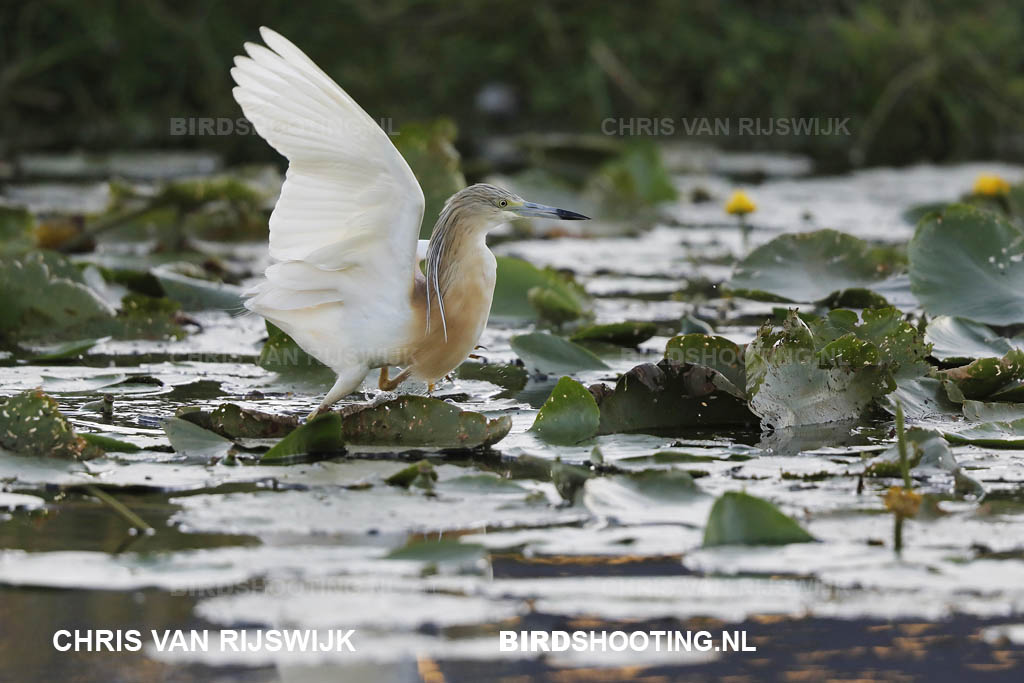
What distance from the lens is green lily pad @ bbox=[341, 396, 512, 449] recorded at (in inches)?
106

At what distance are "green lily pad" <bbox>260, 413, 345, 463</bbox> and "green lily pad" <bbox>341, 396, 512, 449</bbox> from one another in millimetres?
93

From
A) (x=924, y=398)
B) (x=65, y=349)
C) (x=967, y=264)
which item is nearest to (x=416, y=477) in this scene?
(x=924, y=398)

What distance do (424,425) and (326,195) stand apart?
19.0 inches

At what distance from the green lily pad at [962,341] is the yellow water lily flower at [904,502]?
1.01m

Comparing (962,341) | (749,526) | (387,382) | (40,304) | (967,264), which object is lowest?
(749,526)

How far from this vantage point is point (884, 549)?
2123mm

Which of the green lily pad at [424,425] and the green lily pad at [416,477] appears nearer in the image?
the green lily pad at [416,477]

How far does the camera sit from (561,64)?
10008mm

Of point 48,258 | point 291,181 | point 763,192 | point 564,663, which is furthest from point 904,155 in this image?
point 564,663

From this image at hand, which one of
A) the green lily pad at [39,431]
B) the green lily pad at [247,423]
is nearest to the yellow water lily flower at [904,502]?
the green lily pad at [247,423]

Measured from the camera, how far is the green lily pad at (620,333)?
368 cm

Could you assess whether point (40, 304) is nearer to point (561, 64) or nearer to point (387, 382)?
point (387, 382)

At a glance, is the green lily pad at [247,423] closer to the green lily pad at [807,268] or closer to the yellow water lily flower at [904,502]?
the yellow water lily flower at [904,502]

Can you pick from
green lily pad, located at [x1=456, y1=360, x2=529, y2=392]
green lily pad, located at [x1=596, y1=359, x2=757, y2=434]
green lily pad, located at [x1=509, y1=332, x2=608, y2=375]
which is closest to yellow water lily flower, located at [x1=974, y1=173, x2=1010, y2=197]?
green lily pad, located at [x1=509, y1=332, x2=608, y2=375]
